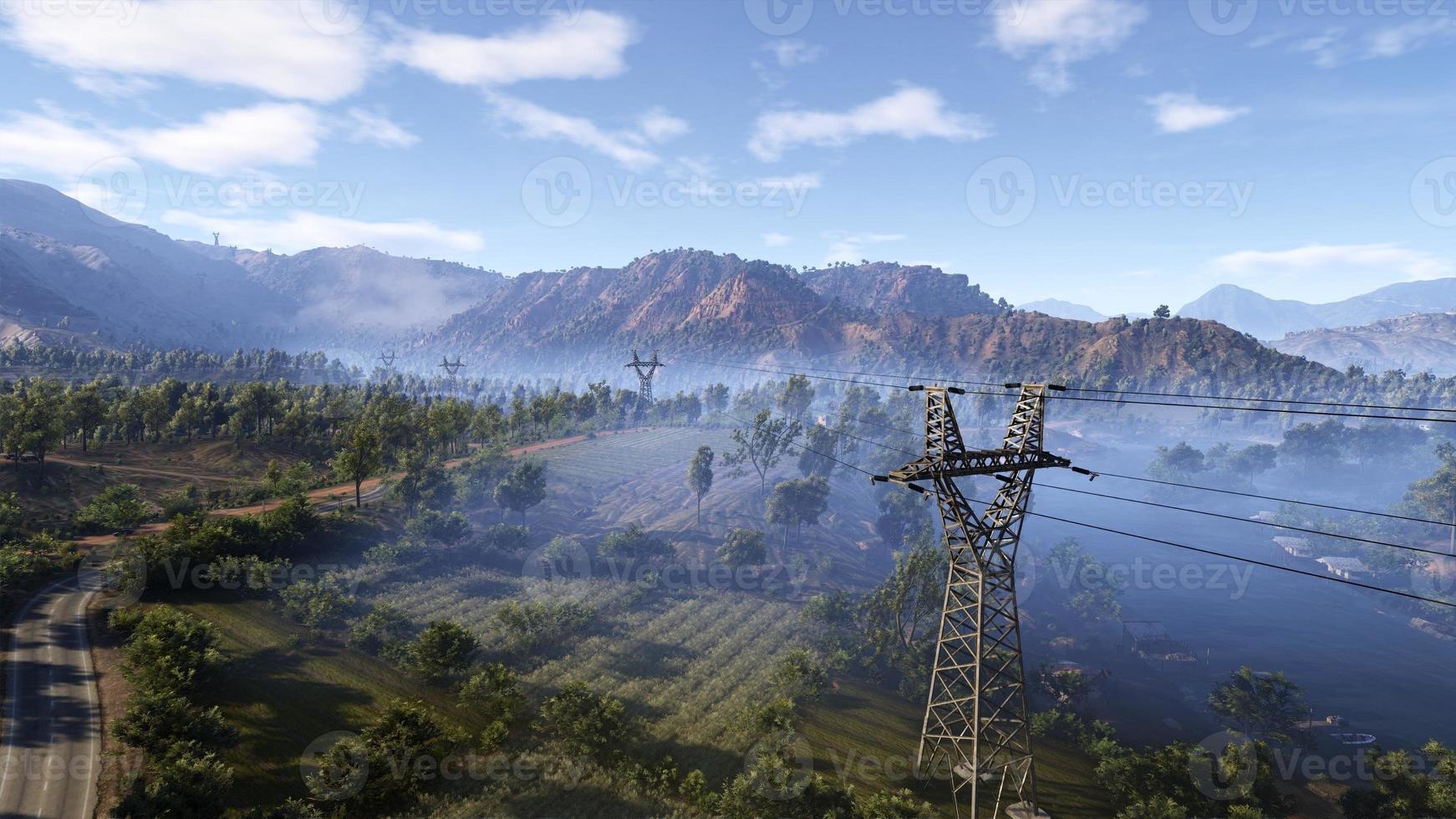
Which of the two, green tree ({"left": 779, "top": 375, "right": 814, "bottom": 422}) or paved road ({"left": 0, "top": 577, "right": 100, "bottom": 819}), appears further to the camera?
green tree ({"left": 779, "top": 375, "right": 814, "bottom": 422})

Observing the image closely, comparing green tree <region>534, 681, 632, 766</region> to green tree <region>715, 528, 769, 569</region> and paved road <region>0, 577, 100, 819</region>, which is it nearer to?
paved road <region>0, 577, 100, 819</region>

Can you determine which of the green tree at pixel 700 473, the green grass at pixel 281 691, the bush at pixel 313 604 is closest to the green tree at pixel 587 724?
the green grass at pixel 281 691

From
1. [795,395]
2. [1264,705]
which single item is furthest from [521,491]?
[795,395]

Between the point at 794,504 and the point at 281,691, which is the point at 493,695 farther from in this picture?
the point at 794,504

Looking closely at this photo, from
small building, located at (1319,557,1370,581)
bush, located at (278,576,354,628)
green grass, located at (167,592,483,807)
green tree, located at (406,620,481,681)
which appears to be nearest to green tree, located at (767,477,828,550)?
bush, located at (278,576,354,628)

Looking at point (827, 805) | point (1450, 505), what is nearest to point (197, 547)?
point (827, 805)

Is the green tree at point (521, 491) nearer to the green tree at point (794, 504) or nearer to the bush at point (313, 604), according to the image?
the green tree at point (794, 504)

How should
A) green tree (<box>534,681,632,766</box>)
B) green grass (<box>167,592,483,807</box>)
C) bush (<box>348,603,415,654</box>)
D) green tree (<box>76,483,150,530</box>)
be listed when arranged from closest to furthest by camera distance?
green grass (<box>167,592,483,807</box>) → green tree (<box>534,681,632,766</box>) → bush (<box>348,603,415,654</box>) → green tree (<box>76,483,150,530</box>)

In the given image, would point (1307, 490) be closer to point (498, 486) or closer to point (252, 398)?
point (498, 486)

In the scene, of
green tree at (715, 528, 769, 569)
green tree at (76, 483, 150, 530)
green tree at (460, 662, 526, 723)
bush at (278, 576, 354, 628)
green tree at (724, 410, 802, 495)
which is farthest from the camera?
green tree at (724, 410, 802, 495)
